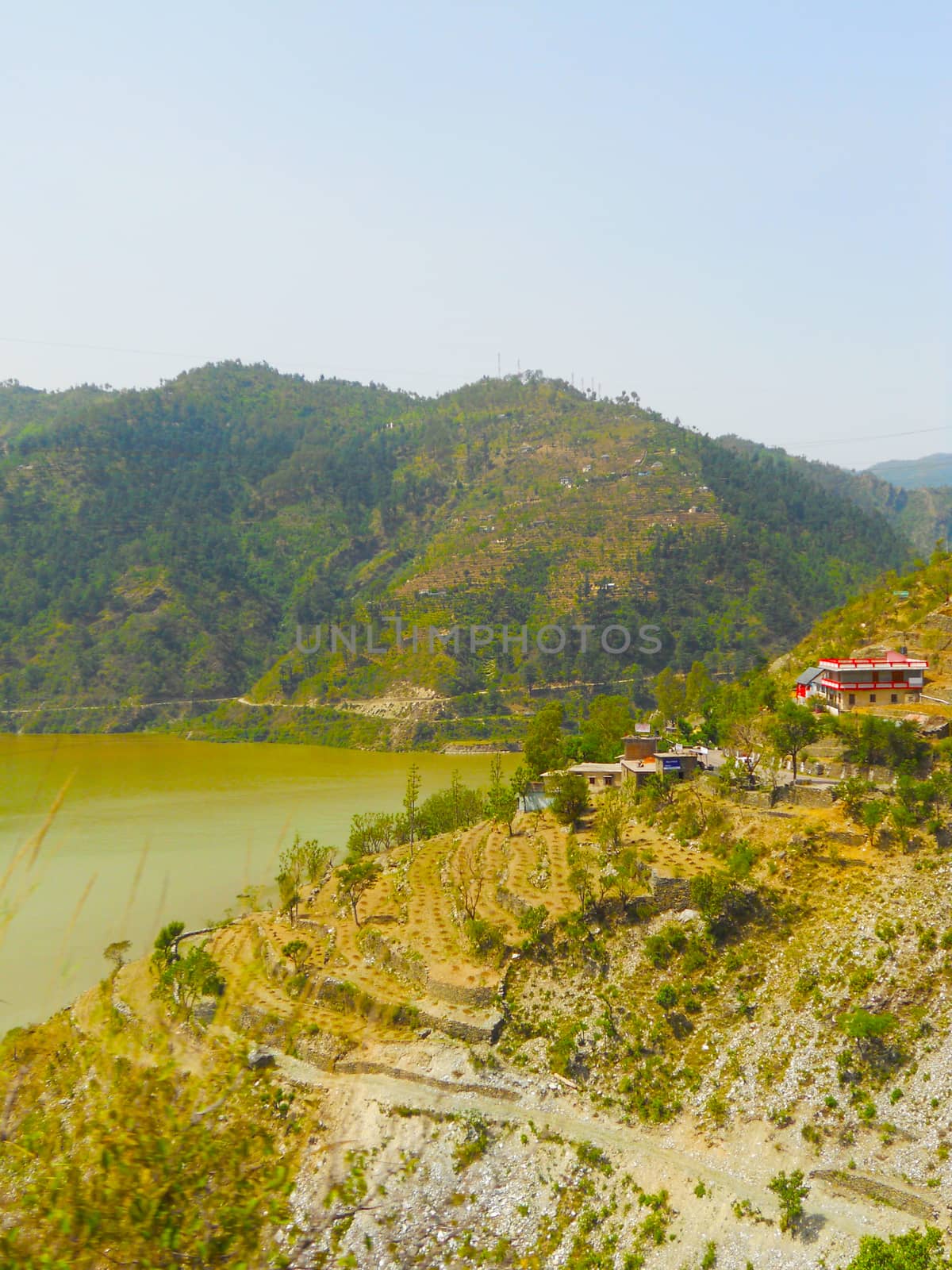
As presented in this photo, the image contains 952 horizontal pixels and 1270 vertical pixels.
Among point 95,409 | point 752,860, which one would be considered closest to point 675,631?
point 752,860

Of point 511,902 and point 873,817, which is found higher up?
point 873,817

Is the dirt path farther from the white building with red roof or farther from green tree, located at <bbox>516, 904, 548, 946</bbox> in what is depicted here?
the white building with red roof

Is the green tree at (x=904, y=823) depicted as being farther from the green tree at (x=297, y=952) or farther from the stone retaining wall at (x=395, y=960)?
the green tree at (x=297, y=952)

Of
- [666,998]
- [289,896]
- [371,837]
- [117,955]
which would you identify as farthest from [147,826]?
[666,998]

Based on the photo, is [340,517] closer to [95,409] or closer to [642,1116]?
[95,409]

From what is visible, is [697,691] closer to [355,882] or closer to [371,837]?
[371,837]

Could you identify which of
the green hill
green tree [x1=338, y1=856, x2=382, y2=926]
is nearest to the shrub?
green tree [x1=338, y1=856, x2=382, y2=926]
